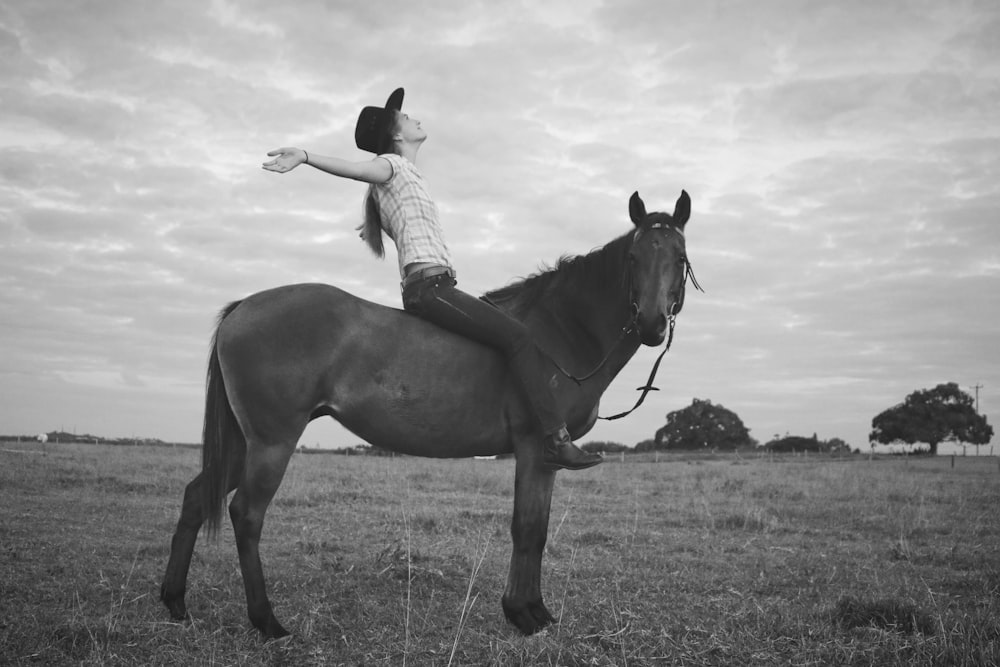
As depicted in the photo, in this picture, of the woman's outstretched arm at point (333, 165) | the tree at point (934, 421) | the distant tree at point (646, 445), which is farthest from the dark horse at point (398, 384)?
the tree at point (934, 421)

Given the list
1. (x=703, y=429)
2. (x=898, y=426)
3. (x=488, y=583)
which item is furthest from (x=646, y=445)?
(x=488, y=583)

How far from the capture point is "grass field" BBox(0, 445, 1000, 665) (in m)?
4.34

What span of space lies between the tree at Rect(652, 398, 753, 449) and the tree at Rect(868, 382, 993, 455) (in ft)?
57.8

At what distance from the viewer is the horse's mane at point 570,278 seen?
521 centimetres

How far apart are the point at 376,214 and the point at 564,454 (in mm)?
2304

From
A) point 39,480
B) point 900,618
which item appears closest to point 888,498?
point 900,618

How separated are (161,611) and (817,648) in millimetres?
4503

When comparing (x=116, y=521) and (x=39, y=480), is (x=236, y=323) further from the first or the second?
(x=39, y=480)

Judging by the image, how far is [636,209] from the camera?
5.18 metres

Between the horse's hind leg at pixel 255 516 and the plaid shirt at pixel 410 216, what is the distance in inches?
63.9

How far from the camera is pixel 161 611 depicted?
16.6 ft

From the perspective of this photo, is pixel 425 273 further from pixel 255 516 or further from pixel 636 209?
pixel 255 516

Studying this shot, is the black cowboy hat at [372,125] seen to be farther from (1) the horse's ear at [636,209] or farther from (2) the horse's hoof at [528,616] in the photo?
(2) the horse's hoof at [528,616]

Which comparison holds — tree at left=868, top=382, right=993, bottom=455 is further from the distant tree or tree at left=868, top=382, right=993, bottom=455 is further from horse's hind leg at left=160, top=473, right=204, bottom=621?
horse's hind leg at left=160, top=473, right=204, bottom=621
